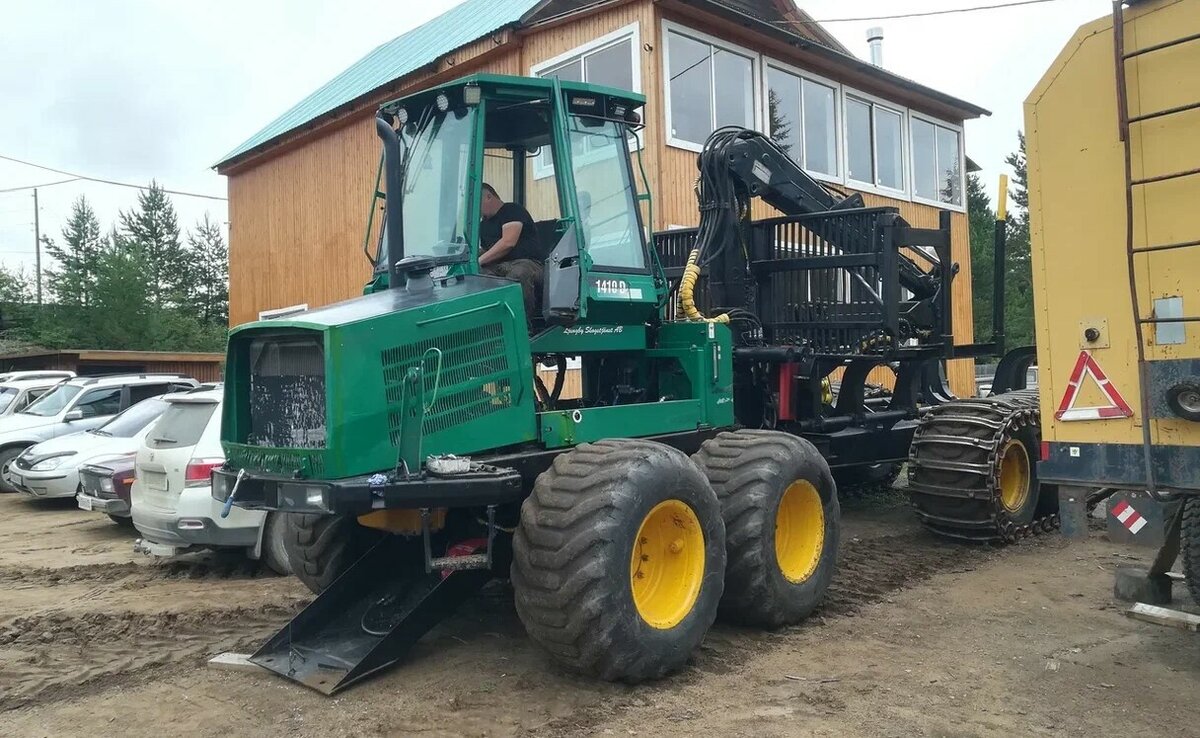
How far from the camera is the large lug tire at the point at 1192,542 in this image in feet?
17.8

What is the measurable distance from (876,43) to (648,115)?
35.6 ft

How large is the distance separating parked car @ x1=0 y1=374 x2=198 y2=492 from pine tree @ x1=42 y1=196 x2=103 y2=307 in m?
36.9

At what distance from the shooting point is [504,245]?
19.1ft

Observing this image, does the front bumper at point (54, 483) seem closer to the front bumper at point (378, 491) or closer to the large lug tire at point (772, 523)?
the front bumper at point (378, 491)

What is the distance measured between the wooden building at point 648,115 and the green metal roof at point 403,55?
0.08m

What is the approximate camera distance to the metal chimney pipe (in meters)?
21.2

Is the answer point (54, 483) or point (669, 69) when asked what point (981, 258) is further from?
point (54, 483)

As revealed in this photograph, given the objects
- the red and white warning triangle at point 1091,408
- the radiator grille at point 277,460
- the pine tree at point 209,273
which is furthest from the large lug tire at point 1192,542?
the pine tree at point 209,273

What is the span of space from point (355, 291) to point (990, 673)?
1577 centimetres

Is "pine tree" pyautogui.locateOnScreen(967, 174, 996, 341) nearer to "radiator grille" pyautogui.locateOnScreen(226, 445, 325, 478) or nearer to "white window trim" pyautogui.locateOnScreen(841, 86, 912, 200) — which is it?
"white window trim" pyautogui.locateOnScreen(841, 86, 912, 200)

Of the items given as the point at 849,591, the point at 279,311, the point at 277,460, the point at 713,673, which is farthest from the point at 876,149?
the point at 277,460

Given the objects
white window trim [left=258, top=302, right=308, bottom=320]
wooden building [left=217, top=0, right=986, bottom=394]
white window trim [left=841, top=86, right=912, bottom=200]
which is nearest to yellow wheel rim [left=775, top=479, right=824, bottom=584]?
wooden building [left=217, top=0, right=986, bottom=394]

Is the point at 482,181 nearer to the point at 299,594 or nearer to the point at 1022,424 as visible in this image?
the point at 299,594

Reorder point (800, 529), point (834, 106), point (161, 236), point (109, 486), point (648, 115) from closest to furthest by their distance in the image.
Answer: point (800, 529) < point (109, 486) < point (648, 115) < point (834, 106) < point (161, 236)
